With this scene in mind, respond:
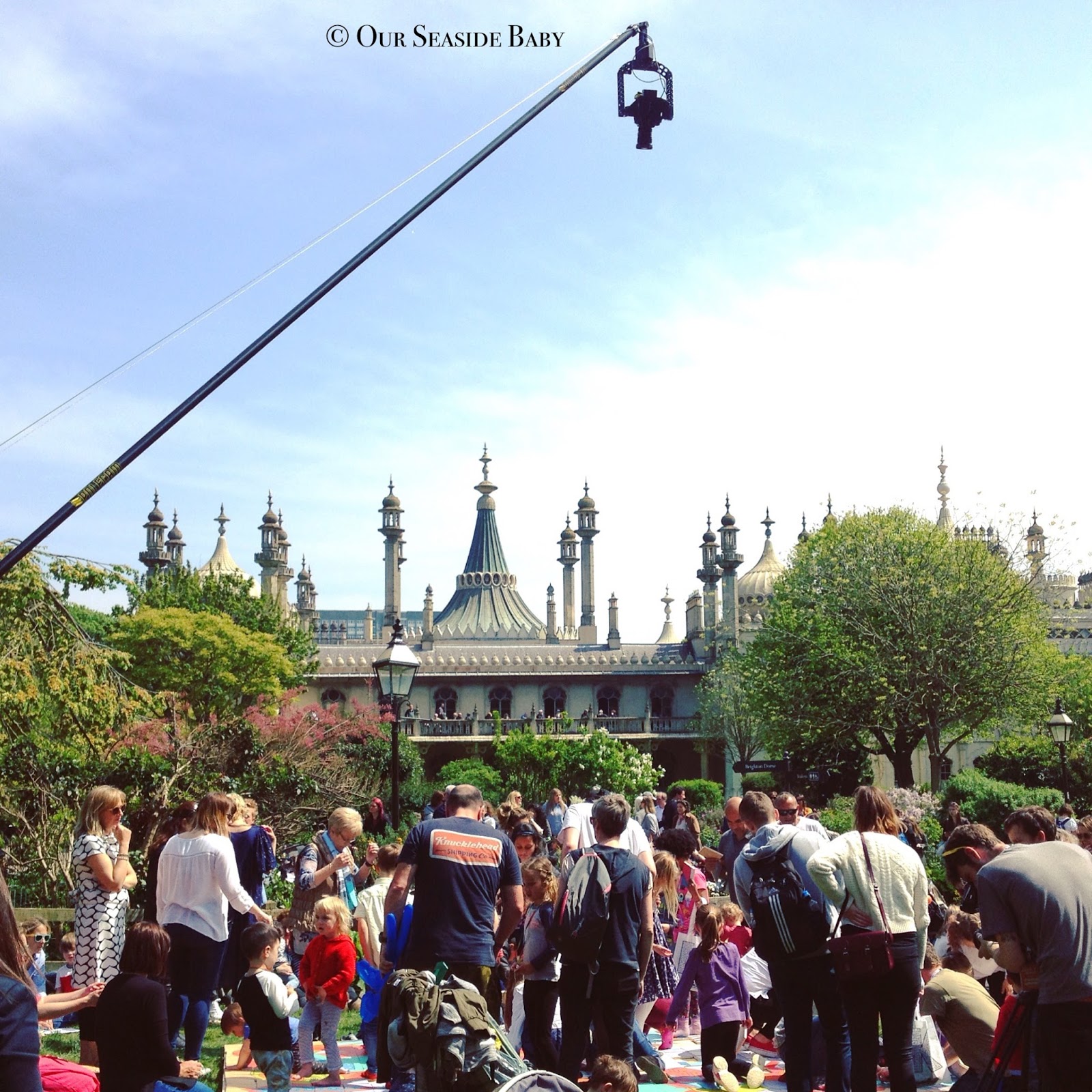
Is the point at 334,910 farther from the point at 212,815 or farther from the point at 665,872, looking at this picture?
the point at 665,872

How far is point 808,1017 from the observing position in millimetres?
7707

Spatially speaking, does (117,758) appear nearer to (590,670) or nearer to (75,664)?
(75,664)

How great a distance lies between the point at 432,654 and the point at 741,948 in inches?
1893

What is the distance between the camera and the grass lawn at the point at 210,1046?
335 inches

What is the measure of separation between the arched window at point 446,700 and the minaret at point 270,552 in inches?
396

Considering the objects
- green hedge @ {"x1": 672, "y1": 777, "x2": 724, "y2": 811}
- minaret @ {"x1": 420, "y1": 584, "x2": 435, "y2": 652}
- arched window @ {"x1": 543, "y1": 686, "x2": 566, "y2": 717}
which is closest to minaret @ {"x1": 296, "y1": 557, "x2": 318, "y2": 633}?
minaret @ {"x1": 420, "y1": 584, "x2": 435, "y2": 652}

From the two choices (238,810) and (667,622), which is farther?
(667,622)

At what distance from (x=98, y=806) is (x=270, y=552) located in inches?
2164

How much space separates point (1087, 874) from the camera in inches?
220

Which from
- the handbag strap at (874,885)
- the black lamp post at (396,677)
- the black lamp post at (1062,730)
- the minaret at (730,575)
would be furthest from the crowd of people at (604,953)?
the minaret at (730,575)

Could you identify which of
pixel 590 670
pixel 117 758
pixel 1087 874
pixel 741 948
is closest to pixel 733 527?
pixel 590 670

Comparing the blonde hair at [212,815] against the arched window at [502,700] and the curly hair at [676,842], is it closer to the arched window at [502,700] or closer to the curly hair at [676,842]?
the curly hair at [676,842]

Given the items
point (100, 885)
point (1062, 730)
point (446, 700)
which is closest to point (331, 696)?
point (446, 700)

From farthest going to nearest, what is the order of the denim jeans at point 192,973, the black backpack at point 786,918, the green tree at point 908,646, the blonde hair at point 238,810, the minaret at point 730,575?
1. the minaret at point 730,575
2. the green tree at point 908,646
3. the blonde hair at point 238,810
4. the denim jeans at point 192,973
5. the black backpack at point 786,918
